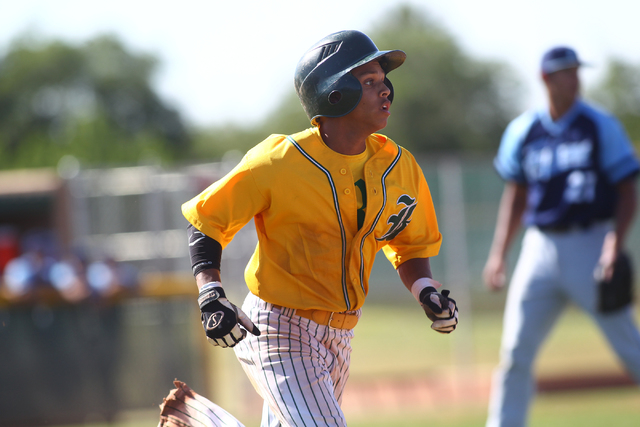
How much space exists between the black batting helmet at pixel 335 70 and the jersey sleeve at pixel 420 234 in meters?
0.43

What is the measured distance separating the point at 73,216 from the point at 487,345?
664 centimetres

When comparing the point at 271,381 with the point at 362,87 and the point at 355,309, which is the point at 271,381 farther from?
the point at 362,87

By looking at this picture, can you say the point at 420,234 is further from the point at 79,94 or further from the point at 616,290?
the point at 79,94

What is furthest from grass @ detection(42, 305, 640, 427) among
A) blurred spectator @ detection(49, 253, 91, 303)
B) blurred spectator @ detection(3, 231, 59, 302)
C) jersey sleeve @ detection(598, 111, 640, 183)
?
jersey sleeve @ detection(598, 111, 640, 183)


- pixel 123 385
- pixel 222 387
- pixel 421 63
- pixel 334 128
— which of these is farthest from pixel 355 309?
pixel 421 63

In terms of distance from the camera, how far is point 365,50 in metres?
3.08

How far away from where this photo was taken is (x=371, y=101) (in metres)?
3.07

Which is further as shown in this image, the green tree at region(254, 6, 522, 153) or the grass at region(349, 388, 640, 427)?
the green tree at region(254, 6, 522, 153)

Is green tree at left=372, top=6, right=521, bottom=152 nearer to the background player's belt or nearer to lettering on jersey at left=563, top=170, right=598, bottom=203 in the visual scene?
lettering on jersey at left=563, top=170, right=598, bottom=203

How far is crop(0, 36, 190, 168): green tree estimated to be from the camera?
1925 inches

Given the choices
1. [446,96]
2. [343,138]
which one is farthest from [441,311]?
[446,96]

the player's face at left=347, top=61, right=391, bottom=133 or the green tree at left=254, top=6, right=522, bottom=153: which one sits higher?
the green tree at left=254, top=6, right=522, bottom=153

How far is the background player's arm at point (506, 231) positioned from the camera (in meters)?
5.29

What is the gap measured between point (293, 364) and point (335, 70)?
106cm
